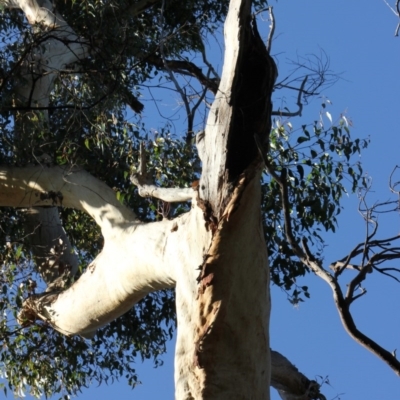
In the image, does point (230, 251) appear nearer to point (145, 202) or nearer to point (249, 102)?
point (249, 102)

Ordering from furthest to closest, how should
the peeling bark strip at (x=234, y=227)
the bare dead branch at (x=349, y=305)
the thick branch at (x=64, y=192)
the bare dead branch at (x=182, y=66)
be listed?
the bare dead branch at (x=182, y=66) → the thick branch at (x=64, y=192) → the peeling bark strip at (x=234, y=227) → the bare dead branch at (x=349, y=305)

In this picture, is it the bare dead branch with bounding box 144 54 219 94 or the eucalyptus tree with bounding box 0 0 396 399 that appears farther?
the bare dead branch with bounding box 144 54 219 94

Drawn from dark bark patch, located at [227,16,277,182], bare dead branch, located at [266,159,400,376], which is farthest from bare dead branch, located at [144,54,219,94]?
bare dead branch, located at [266,159,400,376]

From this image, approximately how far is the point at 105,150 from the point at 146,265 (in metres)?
2.18

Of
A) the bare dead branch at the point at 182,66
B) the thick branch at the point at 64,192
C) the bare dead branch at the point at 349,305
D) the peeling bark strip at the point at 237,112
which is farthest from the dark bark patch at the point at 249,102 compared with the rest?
the thick branch at the point at 64,192

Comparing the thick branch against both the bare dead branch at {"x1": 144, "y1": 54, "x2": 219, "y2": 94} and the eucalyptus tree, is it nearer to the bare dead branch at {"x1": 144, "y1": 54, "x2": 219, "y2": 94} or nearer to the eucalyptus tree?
the eucalyptus tree

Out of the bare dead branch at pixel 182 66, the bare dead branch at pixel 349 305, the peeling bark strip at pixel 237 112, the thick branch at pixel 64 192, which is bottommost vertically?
the bare dead branch at pixel 349 305

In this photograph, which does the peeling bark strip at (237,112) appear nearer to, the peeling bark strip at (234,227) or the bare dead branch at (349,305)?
the peeling bark strip at (234,227)

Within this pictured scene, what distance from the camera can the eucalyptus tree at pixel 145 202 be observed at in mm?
3799

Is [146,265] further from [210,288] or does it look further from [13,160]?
[13,160]

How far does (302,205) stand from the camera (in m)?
5.84

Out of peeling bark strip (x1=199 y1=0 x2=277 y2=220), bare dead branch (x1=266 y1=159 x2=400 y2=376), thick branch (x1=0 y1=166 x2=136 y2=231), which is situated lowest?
bare dead branch (x1=266 y1=159 x2=400 y2=376)

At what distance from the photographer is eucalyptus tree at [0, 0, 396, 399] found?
3799 millimetres

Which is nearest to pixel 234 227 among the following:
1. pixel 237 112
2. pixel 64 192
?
pixel 237 112
